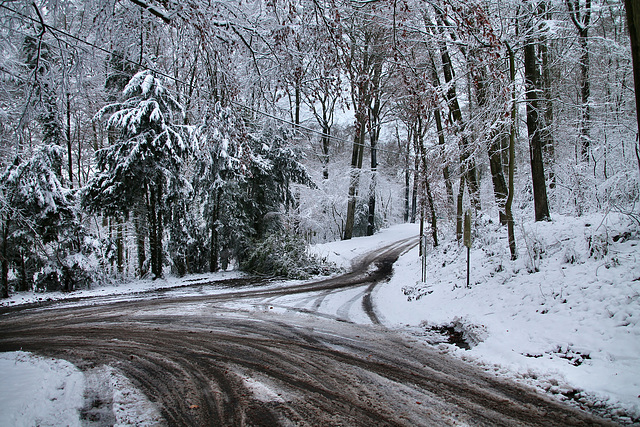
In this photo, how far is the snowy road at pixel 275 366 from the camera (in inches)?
127

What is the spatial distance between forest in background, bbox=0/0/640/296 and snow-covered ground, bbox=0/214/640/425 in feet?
3.14

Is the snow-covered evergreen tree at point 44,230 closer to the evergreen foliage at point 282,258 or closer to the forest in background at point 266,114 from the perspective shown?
the forest in background at point 266,114

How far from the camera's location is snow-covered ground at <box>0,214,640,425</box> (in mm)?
3582

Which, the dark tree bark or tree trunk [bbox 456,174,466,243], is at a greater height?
the dark tree bark

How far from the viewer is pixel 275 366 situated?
14.3ft

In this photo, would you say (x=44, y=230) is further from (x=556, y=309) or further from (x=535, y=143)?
(x=535, y=143)

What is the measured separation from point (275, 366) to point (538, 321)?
402cm

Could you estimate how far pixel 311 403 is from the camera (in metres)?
3.40

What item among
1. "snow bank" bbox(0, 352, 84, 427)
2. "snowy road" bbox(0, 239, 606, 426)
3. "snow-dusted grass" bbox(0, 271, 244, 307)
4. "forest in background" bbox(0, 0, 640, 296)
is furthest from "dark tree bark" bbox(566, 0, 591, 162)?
"snow-dusted grass" bbox(0, 271, 244, 307)

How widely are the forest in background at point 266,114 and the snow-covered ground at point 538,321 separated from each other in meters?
0.96

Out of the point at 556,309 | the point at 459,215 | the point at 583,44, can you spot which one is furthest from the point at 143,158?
the point at 583,44

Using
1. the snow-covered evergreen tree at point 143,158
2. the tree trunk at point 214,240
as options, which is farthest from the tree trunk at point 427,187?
the snow-covered evergreen tree at point 143,158

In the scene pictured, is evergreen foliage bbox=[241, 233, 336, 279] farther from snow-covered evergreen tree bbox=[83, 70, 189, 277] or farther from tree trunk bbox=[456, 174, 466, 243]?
tree trunk bbox=[456, 174, 466, 243]

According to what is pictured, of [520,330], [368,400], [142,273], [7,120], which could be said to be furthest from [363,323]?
[142,273]
